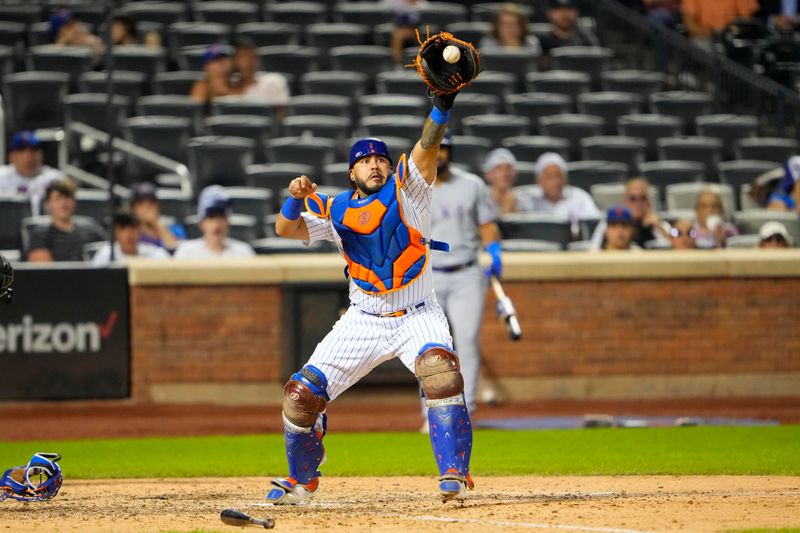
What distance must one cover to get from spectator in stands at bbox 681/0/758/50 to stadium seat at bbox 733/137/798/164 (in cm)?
214

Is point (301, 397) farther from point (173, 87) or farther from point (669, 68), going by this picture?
point (669, 68)

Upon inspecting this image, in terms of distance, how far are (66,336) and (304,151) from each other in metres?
3.51

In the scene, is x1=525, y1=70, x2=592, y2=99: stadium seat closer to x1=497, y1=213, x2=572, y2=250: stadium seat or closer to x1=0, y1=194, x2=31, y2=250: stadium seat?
x1=497, y1=213, x2=572, y2=250: stadium seat

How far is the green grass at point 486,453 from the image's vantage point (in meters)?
8.99

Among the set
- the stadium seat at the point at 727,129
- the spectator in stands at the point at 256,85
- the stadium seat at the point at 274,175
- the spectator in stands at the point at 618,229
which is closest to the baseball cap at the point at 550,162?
the spectator in stands at the point at 618,229

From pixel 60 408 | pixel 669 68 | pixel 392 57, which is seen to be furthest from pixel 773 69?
pixel 60 408

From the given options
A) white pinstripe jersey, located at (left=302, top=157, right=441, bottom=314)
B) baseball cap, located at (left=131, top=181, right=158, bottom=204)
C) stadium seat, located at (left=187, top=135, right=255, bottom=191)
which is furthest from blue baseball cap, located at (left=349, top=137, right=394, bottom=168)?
stadium seat, located at (left=187, top=135, right=255, bottom=191)

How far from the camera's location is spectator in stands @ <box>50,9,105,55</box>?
16297 millimetres

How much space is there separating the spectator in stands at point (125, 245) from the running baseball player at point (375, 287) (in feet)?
20.0

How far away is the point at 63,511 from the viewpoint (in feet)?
23.7

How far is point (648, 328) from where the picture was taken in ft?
43.5

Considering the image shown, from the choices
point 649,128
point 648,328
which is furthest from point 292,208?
point 649,128

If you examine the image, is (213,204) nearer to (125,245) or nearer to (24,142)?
(125,245)

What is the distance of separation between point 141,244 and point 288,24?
4.99 m
